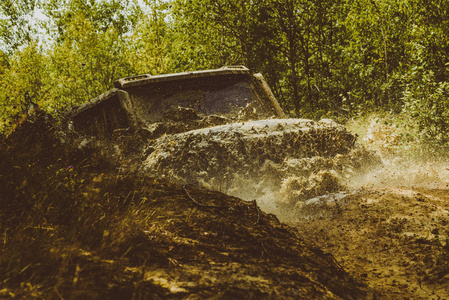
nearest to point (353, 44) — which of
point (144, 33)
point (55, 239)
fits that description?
point (144, 33)

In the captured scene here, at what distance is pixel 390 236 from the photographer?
117 inches

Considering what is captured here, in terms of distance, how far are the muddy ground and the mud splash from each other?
0.41m

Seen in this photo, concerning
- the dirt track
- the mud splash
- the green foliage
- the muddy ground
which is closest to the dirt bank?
the muddy ground

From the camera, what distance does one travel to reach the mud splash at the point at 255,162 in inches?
152

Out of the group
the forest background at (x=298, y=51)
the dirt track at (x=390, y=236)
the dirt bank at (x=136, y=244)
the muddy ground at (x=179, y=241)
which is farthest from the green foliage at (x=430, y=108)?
the dirt bank at (x=136, y=244)

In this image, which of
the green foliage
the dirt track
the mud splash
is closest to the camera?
the dirt track

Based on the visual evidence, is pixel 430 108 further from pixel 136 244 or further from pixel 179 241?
pixel 136 244

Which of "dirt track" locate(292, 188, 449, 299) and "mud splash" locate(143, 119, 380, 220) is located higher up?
"mud splash" locate(143, 119, 380, 220)

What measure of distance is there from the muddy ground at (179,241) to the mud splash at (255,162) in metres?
0.41

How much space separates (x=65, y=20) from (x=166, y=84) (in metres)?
23.5

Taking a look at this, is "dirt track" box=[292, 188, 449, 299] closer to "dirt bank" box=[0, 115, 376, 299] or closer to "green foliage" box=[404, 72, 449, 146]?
"dirt bank" box=[0, 115, 376, 299]

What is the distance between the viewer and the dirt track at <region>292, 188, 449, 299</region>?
234cm

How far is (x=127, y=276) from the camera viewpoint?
148 centimetres

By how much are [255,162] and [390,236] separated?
1659 millimetres
